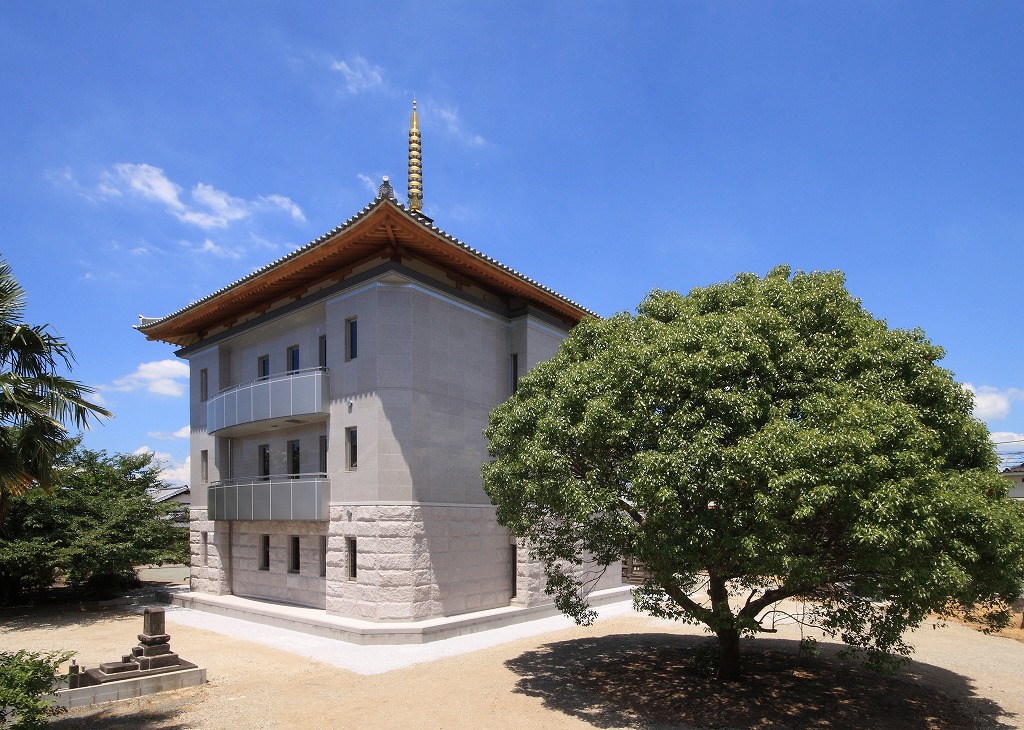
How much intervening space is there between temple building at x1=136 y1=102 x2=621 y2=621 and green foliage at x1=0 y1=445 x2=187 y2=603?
82.6 inches

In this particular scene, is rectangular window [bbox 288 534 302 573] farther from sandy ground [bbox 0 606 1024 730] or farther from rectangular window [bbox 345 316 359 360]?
rectangular window [bbox 345 316 359 360]

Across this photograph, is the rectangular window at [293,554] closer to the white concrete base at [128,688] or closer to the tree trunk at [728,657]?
the white concrete base at [128,688]

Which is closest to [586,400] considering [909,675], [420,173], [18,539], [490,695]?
[490,695]

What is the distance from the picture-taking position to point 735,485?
9109 mm

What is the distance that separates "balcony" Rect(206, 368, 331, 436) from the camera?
58.1 ft

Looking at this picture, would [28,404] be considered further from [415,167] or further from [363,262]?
[415,167]

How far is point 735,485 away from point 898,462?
1.94 metres

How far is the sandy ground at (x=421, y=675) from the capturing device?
10.2 m

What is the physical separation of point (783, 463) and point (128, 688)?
34.9ft

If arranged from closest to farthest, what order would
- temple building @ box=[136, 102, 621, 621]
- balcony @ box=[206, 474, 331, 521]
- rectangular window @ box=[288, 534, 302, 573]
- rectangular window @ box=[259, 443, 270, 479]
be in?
temple building @ box=[136, 102, 621, 621], balcony @ box=[206, 474, 331, 521], rectangular window @ box=[288, 534, 302, 573], rectangular window @ box=[259, 443, 270, 479]

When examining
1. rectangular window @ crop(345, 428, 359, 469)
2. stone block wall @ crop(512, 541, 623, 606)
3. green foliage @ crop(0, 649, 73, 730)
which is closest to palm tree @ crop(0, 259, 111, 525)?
green foliage @ crop(0, 649, 73, 730)

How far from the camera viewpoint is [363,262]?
1712cm

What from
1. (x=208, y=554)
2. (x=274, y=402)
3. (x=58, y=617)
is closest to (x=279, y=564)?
(x=208, y=554)

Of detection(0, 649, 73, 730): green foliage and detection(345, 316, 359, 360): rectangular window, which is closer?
detection(0, 649, 73, 730): green foliage
